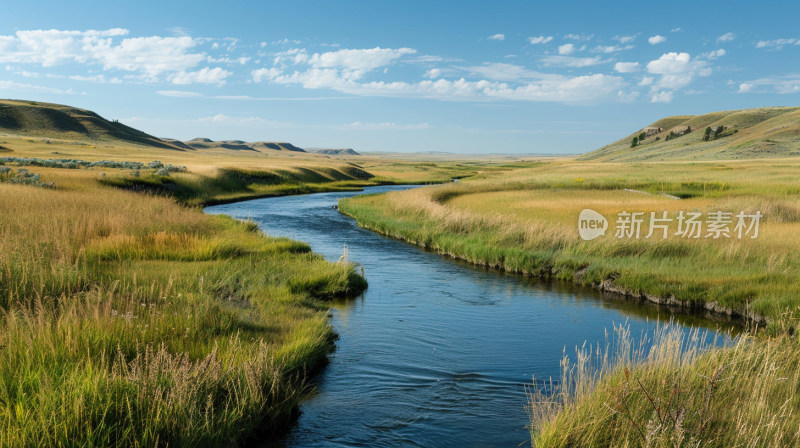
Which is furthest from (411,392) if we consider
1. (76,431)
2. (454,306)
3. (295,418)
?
(454,306)

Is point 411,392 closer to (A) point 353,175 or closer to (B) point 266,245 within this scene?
(B) point 266,245

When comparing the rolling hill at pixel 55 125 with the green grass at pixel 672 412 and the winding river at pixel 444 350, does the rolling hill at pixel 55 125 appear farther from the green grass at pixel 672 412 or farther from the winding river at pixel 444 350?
the green grass at pixel 672 412

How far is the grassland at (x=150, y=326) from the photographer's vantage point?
6.05m

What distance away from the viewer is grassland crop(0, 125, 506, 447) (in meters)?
6.05

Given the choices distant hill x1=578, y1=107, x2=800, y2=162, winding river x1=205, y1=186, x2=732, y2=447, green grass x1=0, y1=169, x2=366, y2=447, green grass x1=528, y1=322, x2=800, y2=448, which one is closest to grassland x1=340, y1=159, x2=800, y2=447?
green grass x1=528, y1=322, x2=800, y2=448

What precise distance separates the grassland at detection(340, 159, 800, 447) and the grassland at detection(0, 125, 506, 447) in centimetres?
391

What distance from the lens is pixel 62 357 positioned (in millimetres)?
7379

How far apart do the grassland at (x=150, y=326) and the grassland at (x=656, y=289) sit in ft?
12.8

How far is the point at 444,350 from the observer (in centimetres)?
1149

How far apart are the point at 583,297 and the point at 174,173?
140 feet

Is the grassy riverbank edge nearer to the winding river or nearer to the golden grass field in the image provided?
the golden grass field

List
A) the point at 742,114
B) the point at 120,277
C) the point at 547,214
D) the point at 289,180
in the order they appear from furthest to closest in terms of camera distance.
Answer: the point at 742,114
the point at 289,180
the point at 547,214
the point at 120,277

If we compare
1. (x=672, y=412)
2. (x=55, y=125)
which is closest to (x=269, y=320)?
(x=672, y=412)

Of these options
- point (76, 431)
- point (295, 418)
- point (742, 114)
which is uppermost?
point (742, 114)
